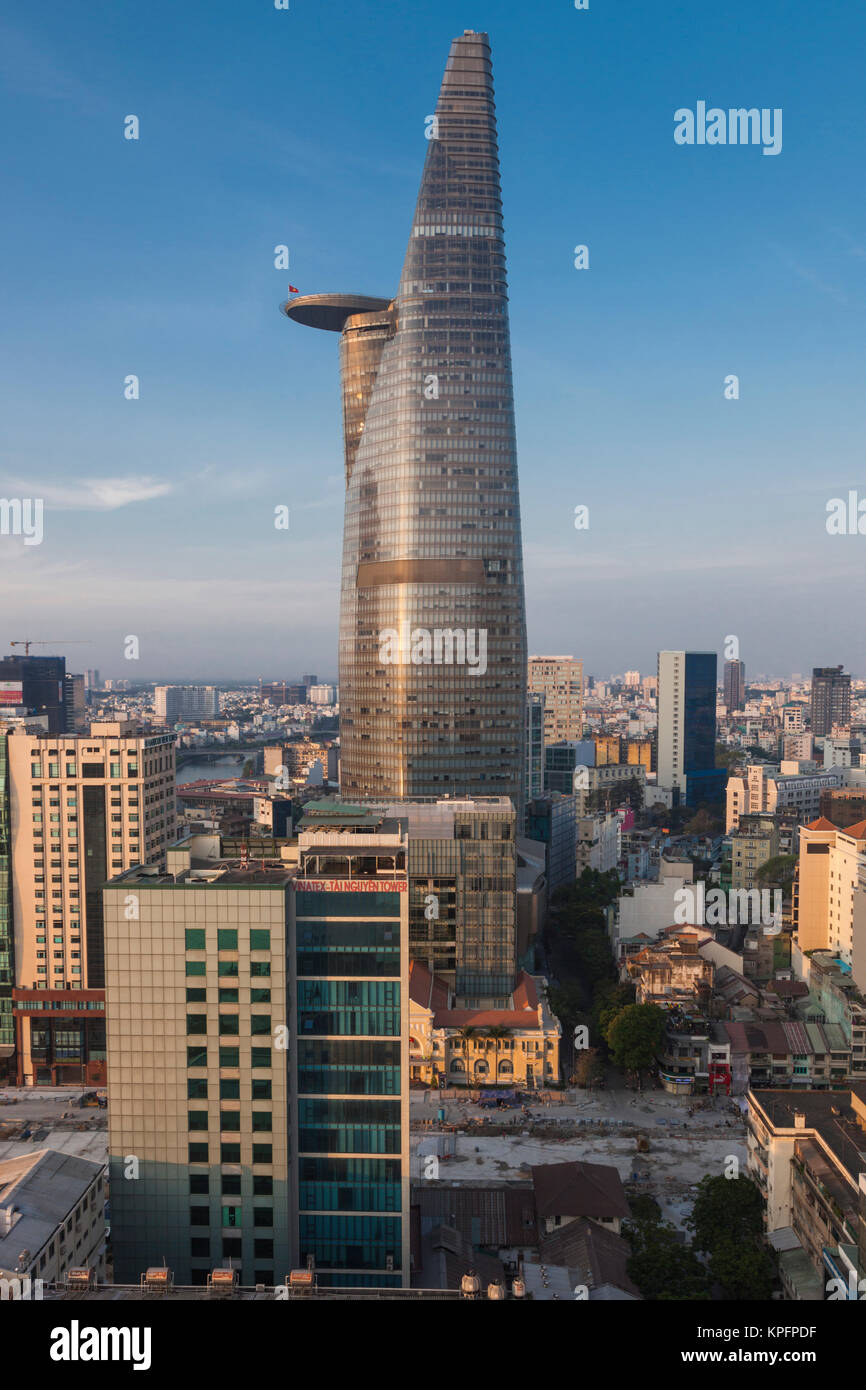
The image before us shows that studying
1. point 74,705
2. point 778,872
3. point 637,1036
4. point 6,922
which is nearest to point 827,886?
point 778,872

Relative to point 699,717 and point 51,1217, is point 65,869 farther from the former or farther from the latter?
point 699,717

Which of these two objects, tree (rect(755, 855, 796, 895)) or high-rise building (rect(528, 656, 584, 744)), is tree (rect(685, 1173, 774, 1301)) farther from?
high-rise building (rect(528, 656, 584, 744))

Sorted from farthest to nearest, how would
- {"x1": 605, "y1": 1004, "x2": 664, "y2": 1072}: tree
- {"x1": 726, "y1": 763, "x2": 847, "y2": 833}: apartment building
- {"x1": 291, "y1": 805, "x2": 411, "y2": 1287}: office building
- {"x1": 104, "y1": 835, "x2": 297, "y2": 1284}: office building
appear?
{"x1": 726, "y1": 763, "x2": 847, "y2": 833}: apartment building → {"x1": 605, "y1": 1004, "x2": 664, "y2": 1072}: tree → {"x1": 291, "y1": 805, "x2": 411, "y2": 1287}: office building → {"x1": 104, "y1": 835, "x2": 297, "y2": 1284}: office building

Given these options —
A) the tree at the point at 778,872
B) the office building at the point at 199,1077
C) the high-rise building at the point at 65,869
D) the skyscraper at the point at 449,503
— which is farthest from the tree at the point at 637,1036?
the skyscraper at the point at 449,503

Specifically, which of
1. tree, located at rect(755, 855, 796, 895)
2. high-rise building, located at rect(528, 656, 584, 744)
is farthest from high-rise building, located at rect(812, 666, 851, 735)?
tree, located at rect(755, 855, 796, 895)
